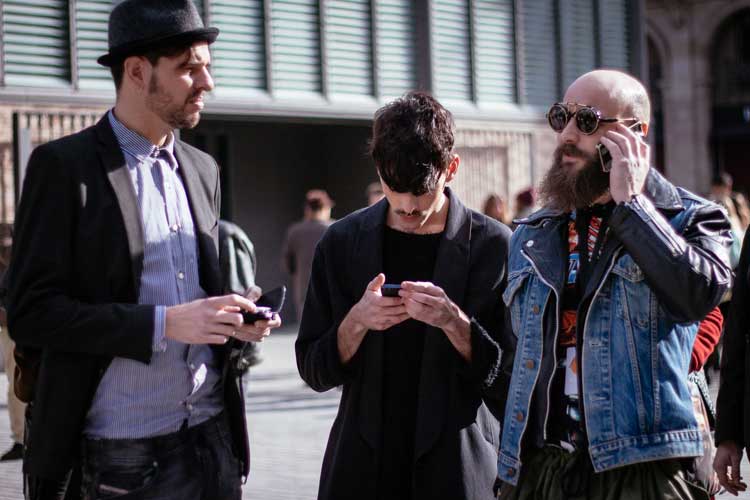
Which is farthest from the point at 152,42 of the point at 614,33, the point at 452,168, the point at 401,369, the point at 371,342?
the point at 614,33

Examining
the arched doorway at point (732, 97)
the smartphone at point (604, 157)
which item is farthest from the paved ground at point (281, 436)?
the arched doorway at point (732, 97)

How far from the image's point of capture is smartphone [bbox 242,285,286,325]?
3162 millimetres

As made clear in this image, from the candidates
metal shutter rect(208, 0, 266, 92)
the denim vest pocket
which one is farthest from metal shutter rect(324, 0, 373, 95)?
the denim vest pocket

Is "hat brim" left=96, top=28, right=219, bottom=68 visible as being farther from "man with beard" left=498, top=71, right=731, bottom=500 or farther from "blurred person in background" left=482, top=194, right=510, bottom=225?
"blurred person in background" left=482, top=194, right=510, bottom=225

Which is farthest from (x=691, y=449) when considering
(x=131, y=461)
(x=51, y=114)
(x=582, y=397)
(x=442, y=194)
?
(x=51, y=114)

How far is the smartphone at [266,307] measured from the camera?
3162 millimetres

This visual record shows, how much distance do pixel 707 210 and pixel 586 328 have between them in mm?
483

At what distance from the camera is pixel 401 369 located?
3.55 m

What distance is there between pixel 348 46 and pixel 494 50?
266cm

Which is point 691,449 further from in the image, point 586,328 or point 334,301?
point 334,301

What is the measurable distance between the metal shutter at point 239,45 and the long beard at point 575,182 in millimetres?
10784

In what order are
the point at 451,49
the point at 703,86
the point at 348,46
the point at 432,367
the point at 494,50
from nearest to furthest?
the point at 432,367 → the point at 348,46 → the point at 451,49 → the point at 494,50 → the point at 703,86

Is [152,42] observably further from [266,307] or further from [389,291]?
[389,291]

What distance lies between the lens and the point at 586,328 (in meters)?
3.16
